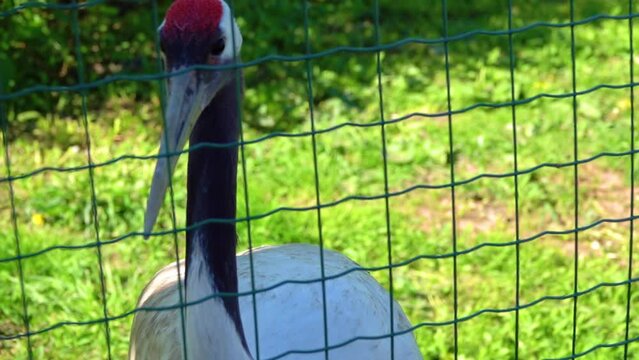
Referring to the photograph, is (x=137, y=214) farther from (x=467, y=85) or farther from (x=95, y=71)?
(x=467, y=85)

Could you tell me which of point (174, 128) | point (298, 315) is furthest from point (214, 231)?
point (298, 315)

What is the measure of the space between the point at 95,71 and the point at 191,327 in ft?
12.5

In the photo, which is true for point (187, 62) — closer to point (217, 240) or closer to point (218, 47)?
point (218, 47)

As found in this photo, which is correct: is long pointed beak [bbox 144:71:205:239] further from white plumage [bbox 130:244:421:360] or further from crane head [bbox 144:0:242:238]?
white plumage [bbox 130:244:421:360]

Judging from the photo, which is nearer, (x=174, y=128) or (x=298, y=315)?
(x=174, y=128)

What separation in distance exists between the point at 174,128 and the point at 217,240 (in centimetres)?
32

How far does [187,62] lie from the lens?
2.31 meters

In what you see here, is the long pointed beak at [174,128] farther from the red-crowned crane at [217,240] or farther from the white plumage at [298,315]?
the white plumage at [298,315]

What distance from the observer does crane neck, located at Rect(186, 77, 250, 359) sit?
2.46 m

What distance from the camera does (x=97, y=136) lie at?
544cm

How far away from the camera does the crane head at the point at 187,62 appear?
2.22 meters

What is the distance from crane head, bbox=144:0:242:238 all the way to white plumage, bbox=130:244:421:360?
71 cm

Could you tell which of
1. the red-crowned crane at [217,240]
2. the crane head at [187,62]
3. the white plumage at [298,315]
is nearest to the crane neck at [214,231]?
the red-crowned crane at [217,240]

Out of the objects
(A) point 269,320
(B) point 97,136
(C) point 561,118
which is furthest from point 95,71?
(A) point 269,320
